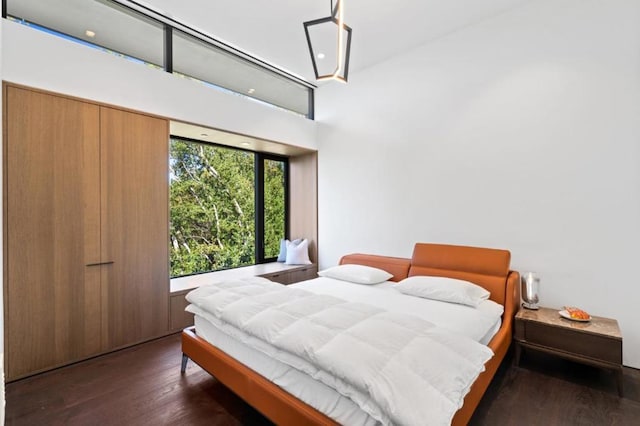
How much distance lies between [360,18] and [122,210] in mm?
3111

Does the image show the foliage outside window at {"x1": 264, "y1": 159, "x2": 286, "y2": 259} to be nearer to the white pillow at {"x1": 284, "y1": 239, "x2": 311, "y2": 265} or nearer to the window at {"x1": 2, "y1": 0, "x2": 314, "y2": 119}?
the white pillow at {"x1": 284, "y1": 239, "x2": 311, "y2": 265}

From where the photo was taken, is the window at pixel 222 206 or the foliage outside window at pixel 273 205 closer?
the window at pixel 222 206

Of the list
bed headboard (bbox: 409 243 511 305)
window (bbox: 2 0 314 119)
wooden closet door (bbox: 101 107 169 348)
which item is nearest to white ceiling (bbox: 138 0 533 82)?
window (bbox: 2 0 314 119)

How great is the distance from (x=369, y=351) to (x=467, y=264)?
2.09 meters

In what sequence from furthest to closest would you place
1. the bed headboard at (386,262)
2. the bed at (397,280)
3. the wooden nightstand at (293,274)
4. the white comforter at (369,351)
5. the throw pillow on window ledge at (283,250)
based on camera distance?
the throw pillow on window ledge at (283,250) → the wooden nightstand at (293,274) → the bed headboard at (386,262) → the bed at (397,280) → the white comforter at (369,351)

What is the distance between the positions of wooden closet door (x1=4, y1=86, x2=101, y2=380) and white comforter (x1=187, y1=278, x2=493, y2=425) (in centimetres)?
137

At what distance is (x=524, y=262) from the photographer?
300cm

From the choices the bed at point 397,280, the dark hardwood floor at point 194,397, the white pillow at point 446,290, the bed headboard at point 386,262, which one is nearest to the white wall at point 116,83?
the dark hardwood floor at point 194,397

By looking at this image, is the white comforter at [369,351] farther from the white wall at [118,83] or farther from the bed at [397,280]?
the white wall at [118,83]

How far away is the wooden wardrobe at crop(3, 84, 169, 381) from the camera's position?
2.36 m

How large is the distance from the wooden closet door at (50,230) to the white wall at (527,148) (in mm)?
3158

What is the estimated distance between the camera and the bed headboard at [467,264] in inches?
113

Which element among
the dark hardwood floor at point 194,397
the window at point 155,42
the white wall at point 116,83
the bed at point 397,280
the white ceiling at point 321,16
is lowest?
the dark hardwood floor at point 194,397

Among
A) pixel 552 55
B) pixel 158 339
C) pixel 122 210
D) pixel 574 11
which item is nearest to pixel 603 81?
pixel 552 55
